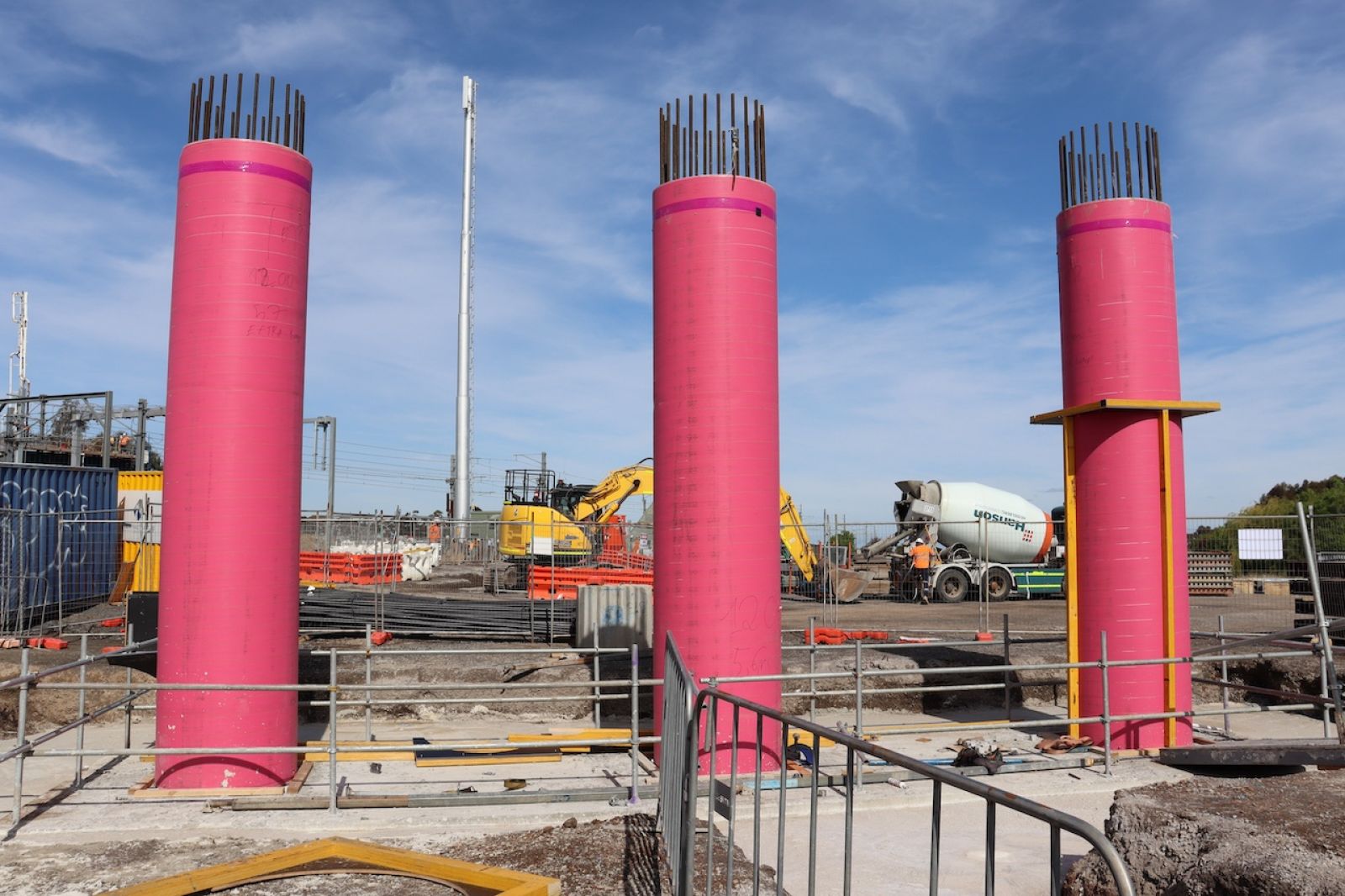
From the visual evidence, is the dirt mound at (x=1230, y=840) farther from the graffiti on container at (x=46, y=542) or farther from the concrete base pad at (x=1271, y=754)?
the graffiti on container at (x=46, y=542)

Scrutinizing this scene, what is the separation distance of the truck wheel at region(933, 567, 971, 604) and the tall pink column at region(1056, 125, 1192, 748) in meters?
15.9

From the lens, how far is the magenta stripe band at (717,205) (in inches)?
376

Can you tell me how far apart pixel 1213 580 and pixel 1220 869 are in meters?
25.9

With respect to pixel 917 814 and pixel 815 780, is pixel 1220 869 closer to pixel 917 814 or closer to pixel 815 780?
pixel 815 780

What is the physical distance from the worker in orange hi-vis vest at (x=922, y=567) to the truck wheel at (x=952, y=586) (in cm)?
30

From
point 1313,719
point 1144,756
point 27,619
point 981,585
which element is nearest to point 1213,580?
point 981,585

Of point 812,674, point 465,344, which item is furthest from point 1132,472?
point 465,344

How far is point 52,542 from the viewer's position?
68.3 feet

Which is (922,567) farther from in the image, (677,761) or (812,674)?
(677,761)

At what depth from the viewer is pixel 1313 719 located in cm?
1312

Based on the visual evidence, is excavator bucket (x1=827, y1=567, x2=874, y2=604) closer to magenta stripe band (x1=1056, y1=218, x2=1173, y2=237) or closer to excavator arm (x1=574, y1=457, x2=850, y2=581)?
excavator arm (x1=574, y1=457, x2=850, y2=581)

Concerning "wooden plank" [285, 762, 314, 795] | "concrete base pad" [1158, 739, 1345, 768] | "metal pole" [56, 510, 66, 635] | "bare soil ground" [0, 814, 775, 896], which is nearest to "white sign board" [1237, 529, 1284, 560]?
"concrete base pad" [1158, 739, 1345, 768]

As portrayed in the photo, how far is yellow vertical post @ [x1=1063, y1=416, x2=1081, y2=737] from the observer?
10.9m

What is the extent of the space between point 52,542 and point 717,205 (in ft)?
57.8
